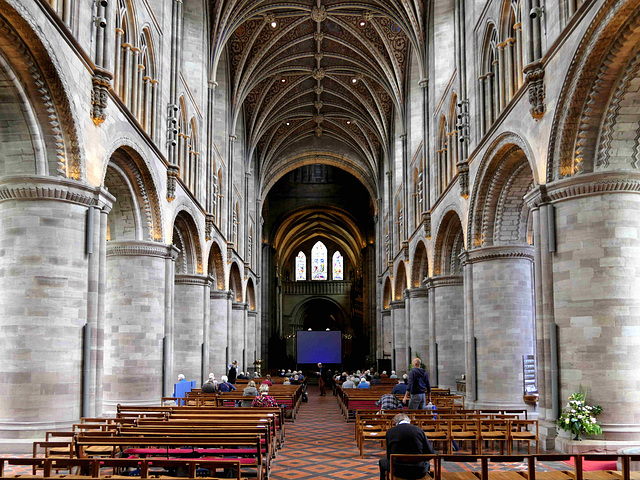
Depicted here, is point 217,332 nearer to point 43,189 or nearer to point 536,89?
point 43,189

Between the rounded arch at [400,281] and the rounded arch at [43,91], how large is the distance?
2296cm

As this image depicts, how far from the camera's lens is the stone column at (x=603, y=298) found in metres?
10.7

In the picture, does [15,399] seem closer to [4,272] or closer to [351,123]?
[4,272]

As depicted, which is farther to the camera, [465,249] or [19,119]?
[465,249]

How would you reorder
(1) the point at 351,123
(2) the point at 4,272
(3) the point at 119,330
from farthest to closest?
(1) the point at 351,123, (3) the point at 119,330, (2) the point at 4,272

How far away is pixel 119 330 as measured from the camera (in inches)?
655

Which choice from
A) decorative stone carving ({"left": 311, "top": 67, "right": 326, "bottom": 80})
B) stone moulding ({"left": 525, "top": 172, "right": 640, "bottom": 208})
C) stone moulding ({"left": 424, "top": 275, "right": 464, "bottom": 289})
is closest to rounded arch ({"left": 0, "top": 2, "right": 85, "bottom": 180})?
stone moulding ({"left": 525, "top": 172, "right": 640, "bottom": 208})

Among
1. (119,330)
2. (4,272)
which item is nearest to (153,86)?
(119,330)

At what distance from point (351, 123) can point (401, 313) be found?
1357 cm

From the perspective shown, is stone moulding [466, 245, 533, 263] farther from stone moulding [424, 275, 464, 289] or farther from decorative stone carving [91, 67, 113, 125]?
decorative stone carving [91, 67, 113, 125]

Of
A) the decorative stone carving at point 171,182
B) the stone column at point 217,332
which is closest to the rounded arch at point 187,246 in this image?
the decorative stone carving at point 171,182

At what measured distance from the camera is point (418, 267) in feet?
92.8

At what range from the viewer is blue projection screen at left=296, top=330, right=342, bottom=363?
162 feet

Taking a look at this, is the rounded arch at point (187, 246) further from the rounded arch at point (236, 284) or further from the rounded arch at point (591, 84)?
the rounded arch at point (591, 84)
